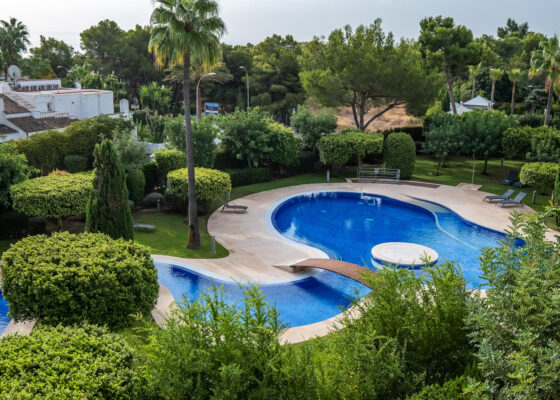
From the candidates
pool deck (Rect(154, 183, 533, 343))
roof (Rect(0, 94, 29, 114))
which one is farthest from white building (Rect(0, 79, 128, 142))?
pool deck (Rect(154, 183, 533, 343))

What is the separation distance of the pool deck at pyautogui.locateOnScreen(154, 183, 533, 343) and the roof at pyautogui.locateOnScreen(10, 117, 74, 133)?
53.3 feet

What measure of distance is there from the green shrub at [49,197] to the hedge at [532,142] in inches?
1019

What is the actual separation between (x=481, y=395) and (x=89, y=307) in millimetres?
9560

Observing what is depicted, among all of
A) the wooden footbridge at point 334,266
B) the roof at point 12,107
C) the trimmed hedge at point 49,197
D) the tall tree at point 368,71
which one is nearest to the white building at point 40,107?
the roof at point 12,107

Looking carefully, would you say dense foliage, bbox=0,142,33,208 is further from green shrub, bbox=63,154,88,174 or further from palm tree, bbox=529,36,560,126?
palm tree, bbox=529,36,560,126

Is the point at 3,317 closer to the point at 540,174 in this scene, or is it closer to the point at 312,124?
the point at 312,124

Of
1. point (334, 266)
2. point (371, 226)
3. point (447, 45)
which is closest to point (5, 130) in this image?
point (371, 226)

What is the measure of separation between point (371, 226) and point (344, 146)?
353 inches

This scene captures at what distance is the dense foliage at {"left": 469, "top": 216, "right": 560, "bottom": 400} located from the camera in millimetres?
7113

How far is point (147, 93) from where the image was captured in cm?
5444

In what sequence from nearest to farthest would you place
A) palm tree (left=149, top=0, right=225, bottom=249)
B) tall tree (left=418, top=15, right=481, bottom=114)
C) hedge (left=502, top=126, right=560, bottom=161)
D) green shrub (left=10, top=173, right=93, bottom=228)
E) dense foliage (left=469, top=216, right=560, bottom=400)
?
dense foliage (left=469, top=216, right=560, bottom=400) < palm tree (left=149, top=0, right=225, bottom=249) < green shrub (left=10, top=173, right=93, bottom=228) < hedge (left=502, top=126, right=560, bottom=161) < tall tree (left=418, top=15, right=481, bottom=114)

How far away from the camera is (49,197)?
2061 centimetres

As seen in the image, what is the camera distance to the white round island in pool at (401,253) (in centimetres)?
2062

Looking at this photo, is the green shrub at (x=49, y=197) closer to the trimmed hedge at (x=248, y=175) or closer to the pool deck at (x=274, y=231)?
the pool deck at (x=274, y=231)
